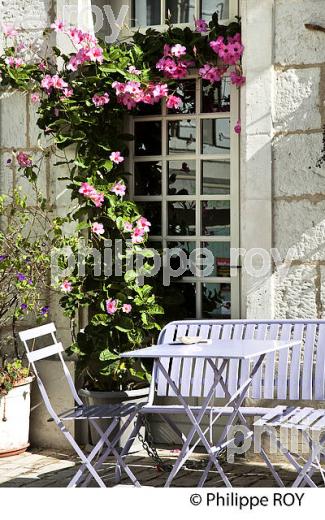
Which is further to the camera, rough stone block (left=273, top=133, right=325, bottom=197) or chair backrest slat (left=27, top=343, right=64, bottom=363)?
rough stone block (left=273, top=133, right=325, bottom=197)

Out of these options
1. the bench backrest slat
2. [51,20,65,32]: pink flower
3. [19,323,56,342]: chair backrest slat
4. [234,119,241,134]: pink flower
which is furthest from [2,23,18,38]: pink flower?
the bench backrest slat

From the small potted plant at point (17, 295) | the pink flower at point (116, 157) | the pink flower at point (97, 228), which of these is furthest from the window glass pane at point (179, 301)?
the pink flower at point (116, 157)

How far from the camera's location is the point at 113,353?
23.0 feet

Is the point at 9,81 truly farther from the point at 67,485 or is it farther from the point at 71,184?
the point at 67,485

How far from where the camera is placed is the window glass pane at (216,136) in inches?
287

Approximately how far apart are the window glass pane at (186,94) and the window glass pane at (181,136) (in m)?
0.09

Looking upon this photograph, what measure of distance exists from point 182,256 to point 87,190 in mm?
863

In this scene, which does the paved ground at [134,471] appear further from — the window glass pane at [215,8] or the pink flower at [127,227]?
the window glass pane at [215,8]

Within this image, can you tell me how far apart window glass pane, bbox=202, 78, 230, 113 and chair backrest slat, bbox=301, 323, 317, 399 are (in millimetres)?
1949

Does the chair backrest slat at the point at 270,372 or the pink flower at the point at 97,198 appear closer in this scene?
the chair backrest slat at the point at 270,372

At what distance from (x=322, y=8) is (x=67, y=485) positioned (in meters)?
3.36

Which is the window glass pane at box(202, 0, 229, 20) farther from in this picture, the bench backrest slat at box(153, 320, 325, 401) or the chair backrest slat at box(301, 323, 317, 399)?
the chair backrest slat at box(301, 323, 317, 399)

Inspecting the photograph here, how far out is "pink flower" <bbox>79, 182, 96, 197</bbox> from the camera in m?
7.06

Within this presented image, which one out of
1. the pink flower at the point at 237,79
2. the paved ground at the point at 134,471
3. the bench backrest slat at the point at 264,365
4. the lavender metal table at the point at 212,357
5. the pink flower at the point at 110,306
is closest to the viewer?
the lavender metal table at the point at 212,357
